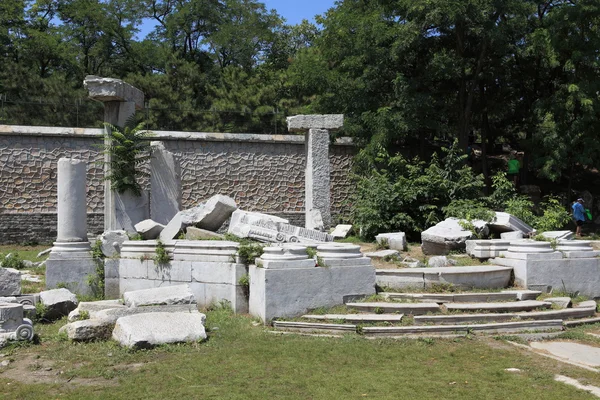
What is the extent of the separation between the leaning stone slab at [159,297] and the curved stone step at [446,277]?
287 cm

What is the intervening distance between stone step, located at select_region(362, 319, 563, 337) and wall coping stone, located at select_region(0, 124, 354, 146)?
980 centimetres

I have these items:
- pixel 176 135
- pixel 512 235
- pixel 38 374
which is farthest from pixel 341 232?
pixel 38 374

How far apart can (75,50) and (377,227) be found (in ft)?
61.9

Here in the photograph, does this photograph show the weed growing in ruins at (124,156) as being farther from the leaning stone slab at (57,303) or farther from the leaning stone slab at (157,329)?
the leaning stone slab at (157,329)

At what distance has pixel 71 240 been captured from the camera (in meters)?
10.4

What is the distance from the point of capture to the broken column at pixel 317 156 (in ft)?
49.9

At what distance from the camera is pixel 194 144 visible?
1803 cm

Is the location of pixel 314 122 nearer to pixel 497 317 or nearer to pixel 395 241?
pixel 395 241

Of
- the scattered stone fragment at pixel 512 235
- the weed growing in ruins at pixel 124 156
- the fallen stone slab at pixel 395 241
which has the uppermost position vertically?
the weed growing in ruins at pixel 124 156

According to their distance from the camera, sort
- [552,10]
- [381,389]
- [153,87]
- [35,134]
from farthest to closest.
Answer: [153,87]
[552,10]
[35,134]
[381,389]

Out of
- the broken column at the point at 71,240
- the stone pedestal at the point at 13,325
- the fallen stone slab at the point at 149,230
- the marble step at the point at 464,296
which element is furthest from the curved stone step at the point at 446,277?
the broken column at the point at 71,240

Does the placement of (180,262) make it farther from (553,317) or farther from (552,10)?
(552,10)

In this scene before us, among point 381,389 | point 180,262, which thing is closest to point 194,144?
point 180,262

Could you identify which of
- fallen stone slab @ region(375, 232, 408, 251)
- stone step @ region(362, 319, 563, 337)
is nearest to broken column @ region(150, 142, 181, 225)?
fallen stone slab @ region(375, 232, 408, 251)
